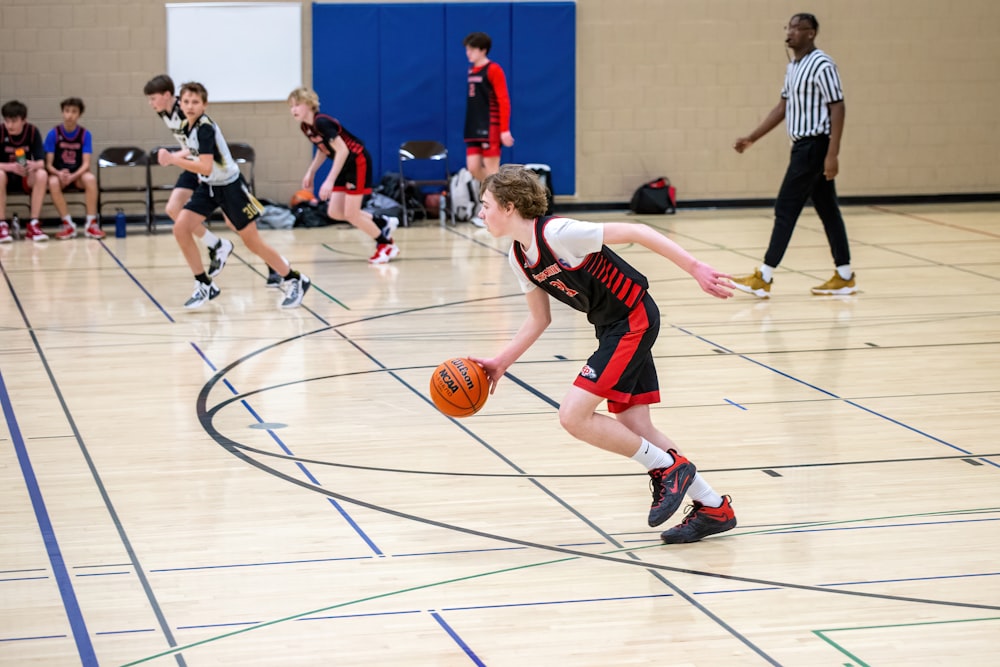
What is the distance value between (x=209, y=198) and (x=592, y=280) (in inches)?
213

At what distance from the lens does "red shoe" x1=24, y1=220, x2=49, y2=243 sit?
43.7 ft

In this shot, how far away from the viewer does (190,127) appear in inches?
359

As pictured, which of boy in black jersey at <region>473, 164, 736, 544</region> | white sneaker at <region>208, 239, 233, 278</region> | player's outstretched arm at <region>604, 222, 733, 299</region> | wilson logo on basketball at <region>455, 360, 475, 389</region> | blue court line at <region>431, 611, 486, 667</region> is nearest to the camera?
blue court line at <region>431, 611, 486, 667</region>

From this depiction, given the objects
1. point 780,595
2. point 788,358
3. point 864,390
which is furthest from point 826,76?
point 780,595

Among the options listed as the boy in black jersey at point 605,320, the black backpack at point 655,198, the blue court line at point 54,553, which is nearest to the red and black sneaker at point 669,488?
the boy in black jersey at point 605,320

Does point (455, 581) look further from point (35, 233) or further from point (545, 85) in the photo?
point (545, 85)

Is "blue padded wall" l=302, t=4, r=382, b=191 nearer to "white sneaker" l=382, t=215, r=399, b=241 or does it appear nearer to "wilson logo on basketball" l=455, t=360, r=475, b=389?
"white sneaker" l=382, t=215, r=399, b=241

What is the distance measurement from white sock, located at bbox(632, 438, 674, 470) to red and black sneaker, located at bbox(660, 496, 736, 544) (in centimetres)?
18

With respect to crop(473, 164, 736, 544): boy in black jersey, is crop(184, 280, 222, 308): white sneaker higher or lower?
lower

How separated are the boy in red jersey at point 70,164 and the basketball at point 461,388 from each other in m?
9.76

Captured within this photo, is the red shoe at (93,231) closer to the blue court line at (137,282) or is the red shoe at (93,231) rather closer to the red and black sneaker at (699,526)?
the blue court line at (137,282)

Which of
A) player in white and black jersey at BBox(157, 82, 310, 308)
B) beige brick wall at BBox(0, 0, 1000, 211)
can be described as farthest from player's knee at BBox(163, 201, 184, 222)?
beige brick wall at BBox(0, 0, 1000, 211)

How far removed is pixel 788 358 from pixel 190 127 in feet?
14.2

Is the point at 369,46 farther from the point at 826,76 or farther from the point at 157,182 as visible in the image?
the point at 826,76
